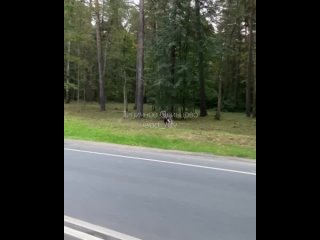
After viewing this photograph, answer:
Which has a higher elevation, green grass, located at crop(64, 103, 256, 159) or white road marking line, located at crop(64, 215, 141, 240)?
green grass, located at crop(64, 103, 256, 159)

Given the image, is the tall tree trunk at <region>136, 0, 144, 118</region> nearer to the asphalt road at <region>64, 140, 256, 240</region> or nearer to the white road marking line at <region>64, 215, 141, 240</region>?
the asphalt road at <region>64, 140, 256, 240</region>

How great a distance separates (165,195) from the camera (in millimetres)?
5660

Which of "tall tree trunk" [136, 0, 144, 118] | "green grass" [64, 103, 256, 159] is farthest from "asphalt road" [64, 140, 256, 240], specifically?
"tall tree trunk" [136, 0, 144, 118]

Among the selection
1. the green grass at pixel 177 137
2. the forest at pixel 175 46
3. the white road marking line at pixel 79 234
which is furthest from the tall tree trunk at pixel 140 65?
the white road marking line at pixel 79 234

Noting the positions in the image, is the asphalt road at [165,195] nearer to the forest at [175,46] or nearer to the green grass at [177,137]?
the green grass at [177,137]

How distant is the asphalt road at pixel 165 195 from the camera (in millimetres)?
4270

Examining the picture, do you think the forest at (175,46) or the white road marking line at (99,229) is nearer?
the white road marking line at (99,229)

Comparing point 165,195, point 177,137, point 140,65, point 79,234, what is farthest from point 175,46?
point 79,234

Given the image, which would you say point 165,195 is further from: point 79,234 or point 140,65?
point 140,65

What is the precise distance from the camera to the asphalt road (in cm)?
427

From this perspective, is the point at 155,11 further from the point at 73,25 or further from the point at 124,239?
the point at 124,239
